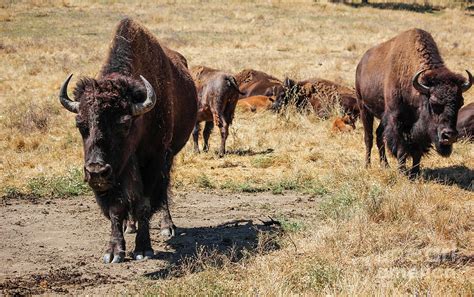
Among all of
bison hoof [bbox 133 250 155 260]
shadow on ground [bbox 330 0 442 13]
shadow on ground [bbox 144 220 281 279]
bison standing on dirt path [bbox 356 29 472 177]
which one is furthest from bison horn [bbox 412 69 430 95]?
shadow on ground [bbox 330 0 442 13]

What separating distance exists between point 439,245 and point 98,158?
3465 millimetres

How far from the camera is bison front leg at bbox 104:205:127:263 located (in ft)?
23.6

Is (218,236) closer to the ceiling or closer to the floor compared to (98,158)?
closer to the floor

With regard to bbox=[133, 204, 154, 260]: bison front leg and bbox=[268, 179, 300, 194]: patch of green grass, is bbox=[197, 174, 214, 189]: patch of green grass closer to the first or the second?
bbox=[268, 179, 300, 194]: patch of green grass

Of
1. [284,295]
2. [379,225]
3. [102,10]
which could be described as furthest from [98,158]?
[102,10]

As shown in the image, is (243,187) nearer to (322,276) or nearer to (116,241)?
(116,241)

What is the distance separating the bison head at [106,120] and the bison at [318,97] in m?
9.90

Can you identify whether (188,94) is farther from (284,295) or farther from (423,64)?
(284,295)

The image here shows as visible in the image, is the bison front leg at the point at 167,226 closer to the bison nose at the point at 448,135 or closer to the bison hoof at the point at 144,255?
the bison hoof at the point at 144,255

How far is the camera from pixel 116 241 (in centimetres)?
727

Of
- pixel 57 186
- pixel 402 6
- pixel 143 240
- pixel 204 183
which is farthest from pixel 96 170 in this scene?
pixel 402 6

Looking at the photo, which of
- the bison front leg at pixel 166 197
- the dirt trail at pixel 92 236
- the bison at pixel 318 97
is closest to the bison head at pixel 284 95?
the bison at pixel 318 97

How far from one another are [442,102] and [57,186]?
19.5 ft

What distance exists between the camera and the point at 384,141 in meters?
11.8
